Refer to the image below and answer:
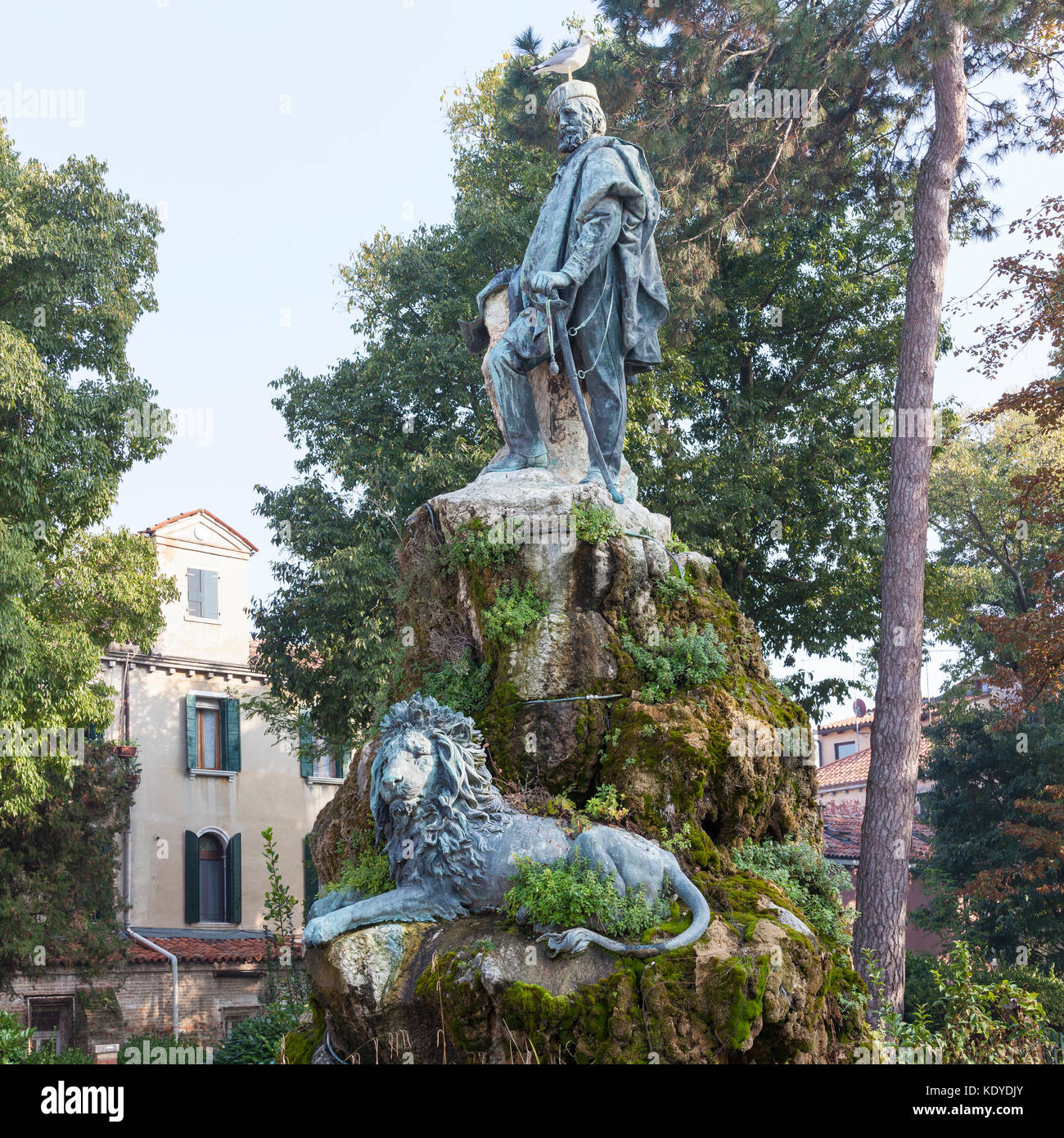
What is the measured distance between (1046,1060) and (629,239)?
5927 mm

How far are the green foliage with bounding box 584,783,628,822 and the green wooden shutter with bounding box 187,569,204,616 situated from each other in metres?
24.5

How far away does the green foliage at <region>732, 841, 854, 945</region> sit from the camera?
701cm

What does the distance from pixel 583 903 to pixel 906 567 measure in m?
10.2

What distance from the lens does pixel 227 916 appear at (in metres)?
28.1

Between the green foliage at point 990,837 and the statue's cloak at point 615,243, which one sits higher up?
the statue's cloak at point 615,243

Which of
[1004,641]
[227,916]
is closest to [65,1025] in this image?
[227,916]

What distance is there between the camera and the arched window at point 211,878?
27.4 metres

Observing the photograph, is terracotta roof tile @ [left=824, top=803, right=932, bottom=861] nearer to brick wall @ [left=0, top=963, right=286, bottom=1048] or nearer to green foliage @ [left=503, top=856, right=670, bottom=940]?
brick wall @ [left=0, top=963, right=286, bottom=1048]

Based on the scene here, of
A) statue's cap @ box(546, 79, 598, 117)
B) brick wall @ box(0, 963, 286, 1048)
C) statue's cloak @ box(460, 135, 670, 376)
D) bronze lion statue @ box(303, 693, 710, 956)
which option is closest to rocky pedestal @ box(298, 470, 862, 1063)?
bronze lion statue @ box(303, 693, 710, 956)

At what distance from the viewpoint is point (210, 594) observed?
30203mm

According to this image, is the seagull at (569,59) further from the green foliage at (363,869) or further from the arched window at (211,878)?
the arched window at (211,878)

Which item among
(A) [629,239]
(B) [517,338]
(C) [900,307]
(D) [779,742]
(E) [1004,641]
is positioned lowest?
(D) [779,742]

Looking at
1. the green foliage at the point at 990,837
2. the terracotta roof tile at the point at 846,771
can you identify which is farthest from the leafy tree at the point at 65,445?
the terracotta roof tile at the point at 846,771
